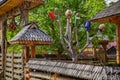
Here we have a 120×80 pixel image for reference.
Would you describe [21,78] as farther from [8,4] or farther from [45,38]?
A: [8,4]

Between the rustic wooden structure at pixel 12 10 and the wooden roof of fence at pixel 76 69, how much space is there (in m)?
3.20

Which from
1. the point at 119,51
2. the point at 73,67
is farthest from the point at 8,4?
the point at 73,67

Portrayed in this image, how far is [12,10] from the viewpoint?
14.8 m

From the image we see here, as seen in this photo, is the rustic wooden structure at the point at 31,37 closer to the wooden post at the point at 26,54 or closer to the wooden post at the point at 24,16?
the wooden post at the point at 26,54

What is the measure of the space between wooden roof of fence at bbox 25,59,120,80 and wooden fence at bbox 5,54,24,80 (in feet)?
8.13

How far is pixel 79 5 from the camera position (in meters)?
20.8

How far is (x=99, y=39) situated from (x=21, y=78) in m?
8.43

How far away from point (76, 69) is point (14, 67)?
7157mm

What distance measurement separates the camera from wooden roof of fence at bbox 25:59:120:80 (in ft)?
20.9

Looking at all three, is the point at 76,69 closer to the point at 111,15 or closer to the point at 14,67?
the point at 111,15

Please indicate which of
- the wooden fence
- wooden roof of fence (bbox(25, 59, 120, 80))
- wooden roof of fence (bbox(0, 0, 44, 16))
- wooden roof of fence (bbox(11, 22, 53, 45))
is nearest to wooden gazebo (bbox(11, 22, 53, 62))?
wooden roof of fence (bbox(11, 22, 53, 45))

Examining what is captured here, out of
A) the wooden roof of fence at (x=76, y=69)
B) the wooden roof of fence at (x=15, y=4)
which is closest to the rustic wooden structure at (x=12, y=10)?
the wooden roof of fence at (x=15, y=4)

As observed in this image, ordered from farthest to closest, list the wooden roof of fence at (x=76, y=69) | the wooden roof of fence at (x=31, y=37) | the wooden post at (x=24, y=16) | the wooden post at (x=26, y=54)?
the wooden post at (x=24, y=16)
the wooden post at (x=26, y=54)
the wooden roof of fence at (x=31, y=37)
the wooden roof of fence at (x=76, y=69)

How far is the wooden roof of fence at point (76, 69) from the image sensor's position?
6364 millimetres
